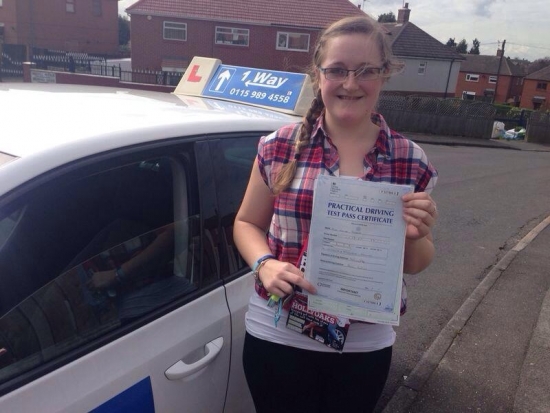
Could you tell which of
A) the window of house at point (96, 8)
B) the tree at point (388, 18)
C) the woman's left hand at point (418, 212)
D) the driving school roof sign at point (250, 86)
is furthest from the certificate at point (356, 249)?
the tree at point (388, 18)

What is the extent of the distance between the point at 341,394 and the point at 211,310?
21.5 inches

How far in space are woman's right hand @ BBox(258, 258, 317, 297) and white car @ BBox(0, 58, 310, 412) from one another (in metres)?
0.34

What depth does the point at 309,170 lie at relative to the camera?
1688 millimetres

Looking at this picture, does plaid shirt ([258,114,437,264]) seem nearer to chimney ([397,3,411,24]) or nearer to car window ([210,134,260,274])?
car window ([210,134,260,274])

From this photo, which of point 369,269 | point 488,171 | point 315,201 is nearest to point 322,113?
point 315,201

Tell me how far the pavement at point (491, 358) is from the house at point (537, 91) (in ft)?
220

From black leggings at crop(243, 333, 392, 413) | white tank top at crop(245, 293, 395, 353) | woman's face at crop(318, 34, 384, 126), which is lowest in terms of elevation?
black leggings at crop(243, 333, 392, 413)

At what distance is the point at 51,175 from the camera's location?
1.40 m

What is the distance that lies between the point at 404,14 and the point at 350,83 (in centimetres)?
4723

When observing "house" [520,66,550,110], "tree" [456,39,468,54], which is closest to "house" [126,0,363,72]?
"house" [520,66,550,110]

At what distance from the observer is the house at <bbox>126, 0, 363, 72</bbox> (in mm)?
30781

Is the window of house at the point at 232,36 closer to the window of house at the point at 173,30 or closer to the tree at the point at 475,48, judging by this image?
the window of house at the point at 173,30

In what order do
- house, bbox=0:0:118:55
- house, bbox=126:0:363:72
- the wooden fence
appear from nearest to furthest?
1. the wooden fence
2. house, bbox=126:0:363:72
3. house, bbox=0:0:118:55

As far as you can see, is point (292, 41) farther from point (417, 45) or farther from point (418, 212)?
point (418, 212)
